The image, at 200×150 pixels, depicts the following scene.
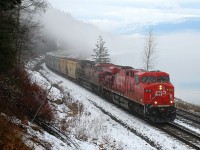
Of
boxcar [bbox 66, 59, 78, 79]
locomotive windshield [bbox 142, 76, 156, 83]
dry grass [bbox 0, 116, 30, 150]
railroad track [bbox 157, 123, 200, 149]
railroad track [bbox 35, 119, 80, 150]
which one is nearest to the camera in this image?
dry grass [bbox 0, 116, 30, 150]

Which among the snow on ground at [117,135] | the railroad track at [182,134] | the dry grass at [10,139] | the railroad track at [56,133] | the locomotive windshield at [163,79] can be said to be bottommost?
the railroad track at [182,134]

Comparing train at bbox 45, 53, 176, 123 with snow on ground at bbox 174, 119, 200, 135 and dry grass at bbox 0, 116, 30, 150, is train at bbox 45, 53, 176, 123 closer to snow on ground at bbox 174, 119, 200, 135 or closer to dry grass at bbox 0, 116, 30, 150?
snow on ground at bbox 174, 119, 200, 135

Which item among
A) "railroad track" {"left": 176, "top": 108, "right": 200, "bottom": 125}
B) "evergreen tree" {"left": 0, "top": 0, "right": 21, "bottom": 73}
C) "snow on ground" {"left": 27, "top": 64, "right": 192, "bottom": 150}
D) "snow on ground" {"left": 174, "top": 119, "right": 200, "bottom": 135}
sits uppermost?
"evergreen tree" {"left": 0, "top": 0, "right": 21, "bottom": 73}

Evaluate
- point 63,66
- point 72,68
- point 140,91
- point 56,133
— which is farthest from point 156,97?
point 63,66

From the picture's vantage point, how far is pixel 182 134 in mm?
19625

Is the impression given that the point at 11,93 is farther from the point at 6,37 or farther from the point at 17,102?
the point at 6,37

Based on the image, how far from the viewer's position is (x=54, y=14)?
641ft

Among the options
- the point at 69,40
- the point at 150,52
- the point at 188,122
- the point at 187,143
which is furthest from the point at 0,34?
the point at 69,40

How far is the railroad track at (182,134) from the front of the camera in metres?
17.5

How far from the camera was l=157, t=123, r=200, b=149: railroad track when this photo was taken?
57.3 ft

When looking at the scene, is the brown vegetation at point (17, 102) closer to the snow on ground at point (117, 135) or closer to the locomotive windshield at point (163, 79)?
the snow on ground at point (117, 135)

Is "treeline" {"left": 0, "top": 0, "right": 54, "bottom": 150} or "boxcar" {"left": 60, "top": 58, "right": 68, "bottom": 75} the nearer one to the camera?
"treeline" {"left": 0, "top": 0, "right": 54, "bottom": 150}

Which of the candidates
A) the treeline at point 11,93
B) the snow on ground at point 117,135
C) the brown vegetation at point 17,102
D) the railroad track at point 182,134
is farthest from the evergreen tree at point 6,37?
the railroad track at point 182,134

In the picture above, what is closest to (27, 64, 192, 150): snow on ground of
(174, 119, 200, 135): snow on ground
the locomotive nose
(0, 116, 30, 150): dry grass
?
the locomotive nose
